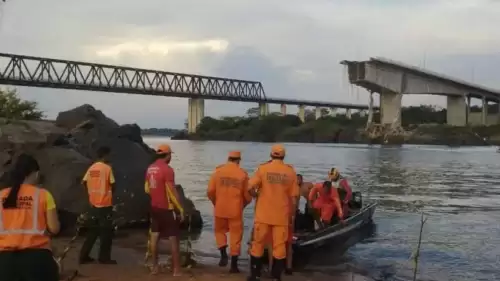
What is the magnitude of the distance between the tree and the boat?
47.2ft

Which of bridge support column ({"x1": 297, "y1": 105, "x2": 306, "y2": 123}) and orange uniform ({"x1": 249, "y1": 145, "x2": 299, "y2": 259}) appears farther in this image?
bridge support column ({"x1": 297, "y1": 105, "x2": 306, "y2": 123})

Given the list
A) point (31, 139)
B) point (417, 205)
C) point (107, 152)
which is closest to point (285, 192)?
point (107, 152)

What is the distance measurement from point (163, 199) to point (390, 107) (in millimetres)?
128201

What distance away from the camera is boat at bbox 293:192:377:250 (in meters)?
13.5

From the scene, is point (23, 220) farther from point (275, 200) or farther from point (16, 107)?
point (16, 107)

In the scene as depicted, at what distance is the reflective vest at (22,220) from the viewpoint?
5781mm

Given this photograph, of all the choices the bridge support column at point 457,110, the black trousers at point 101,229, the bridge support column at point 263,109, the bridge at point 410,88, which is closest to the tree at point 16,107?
the black trousers at point 101,229

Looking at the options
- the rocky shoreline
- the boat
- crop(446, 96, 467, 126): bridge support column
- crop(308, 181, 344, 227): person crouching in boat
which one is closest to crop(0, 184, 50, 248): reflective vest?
the boat

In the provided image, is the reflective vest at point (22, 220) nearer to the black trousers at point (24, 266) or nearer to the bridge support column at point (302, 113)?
the black trousers at point (24, 266)

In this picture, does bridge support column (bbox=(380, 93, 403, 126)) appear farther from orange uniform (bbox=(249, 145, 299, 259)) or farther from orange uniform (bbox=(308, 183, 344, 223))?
orange uniform (bbox=(249, 145, 299, 259))

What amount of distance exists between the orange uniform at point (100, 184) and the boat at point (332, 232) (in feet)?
14.0

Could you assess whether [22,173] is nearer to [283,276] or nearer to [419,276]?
[283,276]

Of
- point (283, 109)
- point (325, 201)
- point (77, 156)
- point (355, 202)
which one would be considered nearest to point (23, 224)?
point (325, 201)

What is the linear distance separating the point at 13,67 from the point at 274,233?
11639 cm
